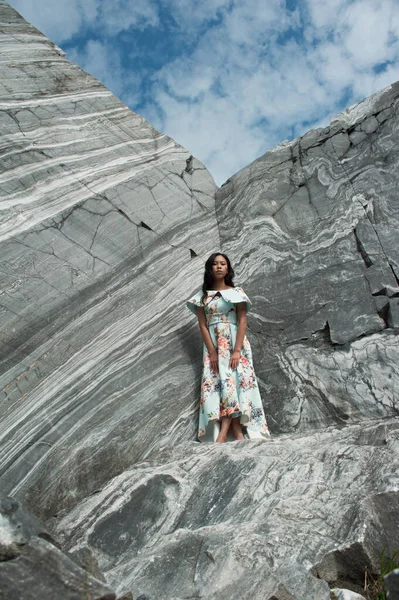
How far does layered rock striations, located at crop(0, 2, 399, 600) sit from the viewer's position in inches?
116

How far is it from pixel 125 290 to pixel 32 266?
0.88 metres

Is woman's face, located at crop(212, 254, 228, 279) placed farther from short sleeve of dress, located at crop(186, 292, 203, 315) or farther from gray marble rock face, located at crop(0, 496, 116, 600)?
gray marble rock face, located at crop(0, 496, 116, 600)

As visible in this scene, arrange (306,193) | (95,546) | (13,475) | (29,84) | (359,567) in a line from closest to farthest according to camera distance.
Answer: (359,567) → (95,546) → (13,475) → (29,84) → (306,193)

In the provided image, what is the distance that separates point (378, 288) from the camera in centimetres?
525

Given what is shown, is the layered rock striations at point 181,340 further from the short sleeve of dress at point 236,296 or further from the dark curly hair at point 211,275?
the short sleeve of dress at point 236,296

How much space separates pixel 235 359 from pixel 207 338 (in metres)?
0.33

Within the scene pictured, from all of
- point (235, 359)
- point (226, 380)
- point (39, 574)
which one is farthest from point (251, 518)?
point (235, 359)

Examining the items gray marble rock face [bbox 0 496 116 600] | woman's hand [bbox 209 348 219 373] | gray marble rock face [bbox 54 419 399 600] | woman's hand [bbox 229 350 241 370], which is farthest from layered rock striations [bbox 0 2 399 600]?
woman's hand [bbox 229 350 241 370]

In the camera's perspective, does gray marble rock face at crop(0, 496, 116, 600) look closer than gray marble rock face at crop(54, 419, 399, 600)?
Yes

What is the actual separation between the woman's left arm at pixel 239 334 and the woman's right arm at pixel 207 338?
16cm

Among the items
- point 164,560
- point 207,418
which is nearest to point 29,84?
point 207,418

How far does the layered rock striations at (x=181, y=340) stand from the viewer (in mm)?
2938

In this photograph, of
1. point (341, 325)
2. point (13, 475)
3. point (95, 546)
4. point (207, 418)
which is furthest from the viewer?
point (341, 325)

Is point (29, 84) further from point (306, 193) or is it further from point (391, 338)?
point (391, 338)
